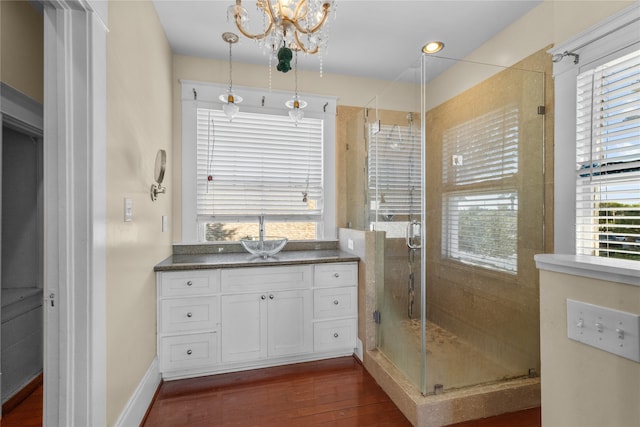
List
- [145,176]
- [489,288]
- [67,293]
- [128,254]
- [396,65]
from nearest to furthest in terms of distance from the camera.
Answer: [67,293], [128,254], [145,176], [489,288], [396,65]

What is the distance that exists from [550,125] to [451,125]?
59 centimetres

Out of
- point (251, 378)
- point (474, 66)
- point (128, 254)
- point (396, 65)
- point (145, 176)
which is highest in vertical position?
point (396, 65)

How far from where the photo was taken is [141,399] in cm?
180

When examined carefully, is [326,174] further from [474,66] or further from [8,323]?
[8,323]

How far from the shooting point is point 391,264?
2.30 metres

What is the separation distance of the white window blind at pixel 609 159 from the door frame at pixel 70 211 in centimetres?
239

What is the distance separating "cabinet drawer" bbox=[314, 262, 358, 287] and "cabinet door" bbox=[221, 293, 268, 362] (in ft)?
1.49

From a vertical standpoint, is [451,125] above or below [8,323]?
above

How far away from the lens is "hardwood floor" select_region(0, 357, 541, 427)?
1.78m

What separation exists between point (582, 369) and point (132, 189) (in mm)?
2061

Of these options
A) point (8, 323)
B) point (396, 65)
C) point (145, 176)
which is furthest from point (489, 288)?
point (8, 323)

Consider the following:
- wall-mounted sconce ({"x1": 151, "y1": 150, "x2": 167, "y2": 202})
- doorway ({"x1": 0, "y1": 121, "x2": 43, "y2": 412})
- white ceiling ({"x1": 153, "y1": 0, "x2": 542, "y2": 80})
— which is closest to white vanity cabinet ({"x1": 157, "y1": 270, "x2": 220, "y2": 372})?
wall-mounted sconce ({"x1": 151, "y1": 150, "x2": 167, "y2": 202})

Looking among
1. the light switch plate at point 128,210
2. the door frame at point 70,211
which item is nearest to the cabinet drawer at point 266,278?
the light switch plate at point 128,210

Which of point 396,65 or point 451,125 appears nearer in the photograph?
point 451,125
